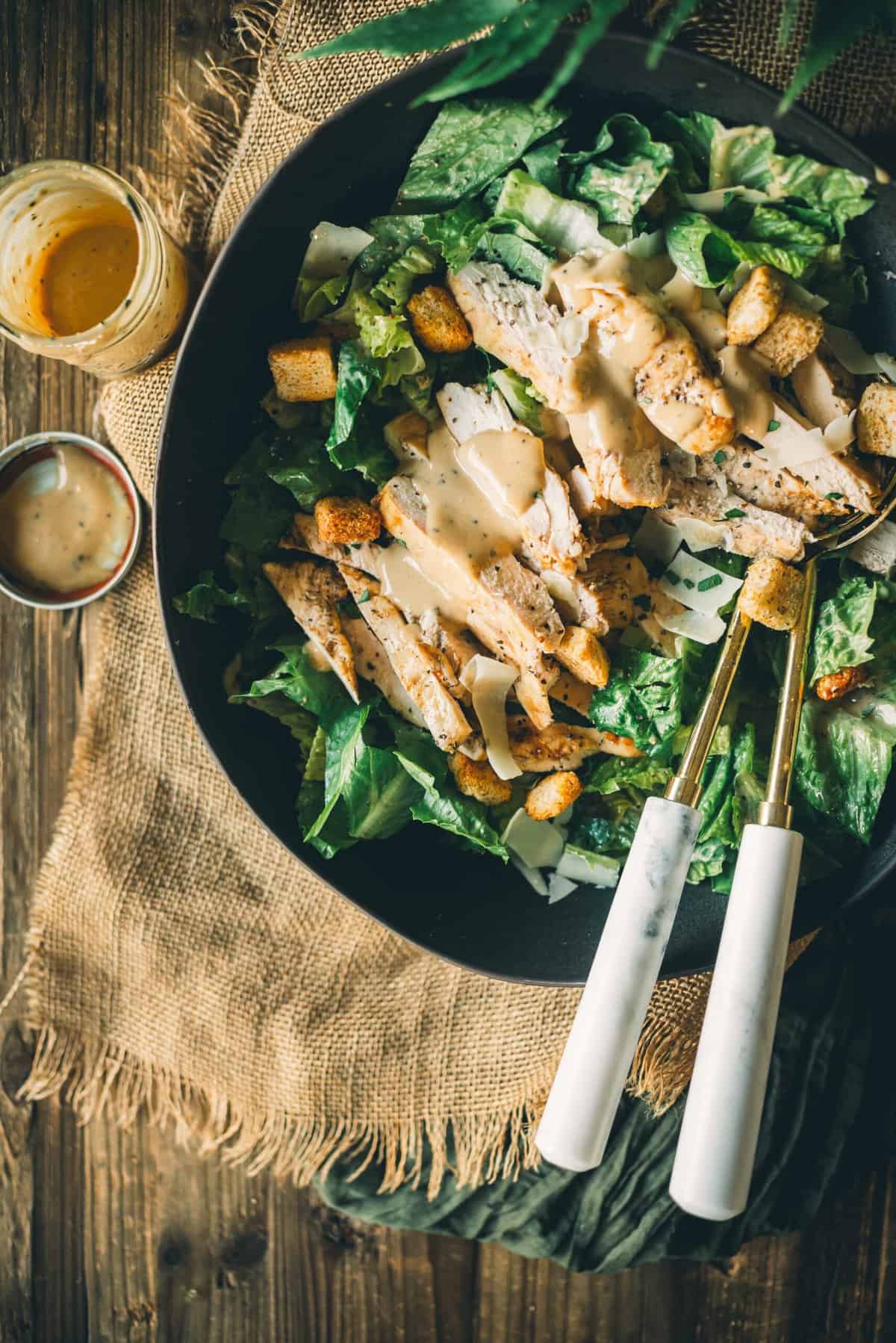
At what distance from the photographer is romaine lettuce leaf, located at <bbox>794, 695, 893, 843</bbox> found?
7.82 ft

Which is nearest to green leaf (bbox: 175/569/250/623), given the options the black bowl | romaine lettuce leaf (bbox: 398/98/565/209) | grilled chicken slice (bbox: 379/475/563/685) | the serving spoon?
the black bowl

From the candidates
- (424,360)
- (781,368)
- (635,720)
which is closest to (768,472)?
(781,368)

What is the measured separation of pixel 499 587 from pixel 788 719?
720mm

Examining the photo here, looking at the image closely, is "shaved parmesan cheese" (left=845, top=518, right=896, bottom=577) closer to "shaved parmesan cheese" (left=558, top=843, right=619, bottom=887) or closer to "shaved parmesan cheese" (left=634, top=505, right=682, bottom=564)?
"shaved parmesan cheese" (left=634, top=505, right=682, bottom=564)

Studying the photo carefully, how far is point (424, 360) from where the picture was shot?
2.46m

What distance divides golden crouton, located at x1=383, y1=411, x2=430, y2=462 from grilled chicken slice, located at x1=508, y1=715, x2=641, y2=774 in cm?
73

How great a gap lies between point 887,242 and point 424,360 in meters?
1.03

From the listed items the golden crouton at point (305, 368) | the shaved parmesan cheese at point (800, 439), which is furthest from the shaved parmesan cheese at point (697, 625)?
the golden crouton at point (305, 368)

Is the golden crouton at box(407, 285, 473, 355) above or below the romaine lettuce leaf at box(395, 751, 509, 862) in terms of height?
above

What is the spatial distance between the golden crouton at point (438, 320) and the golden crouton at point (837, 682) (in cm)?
113

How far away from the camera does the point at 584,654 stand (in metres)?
2.45

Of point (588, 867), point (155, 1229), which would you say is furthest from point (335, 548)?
point (155, 1229)

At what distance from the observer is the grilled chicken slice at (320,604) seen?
2.58 meters

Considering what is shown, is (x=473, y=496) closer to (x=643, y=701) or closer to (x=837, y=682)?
(x=643, y=701)
